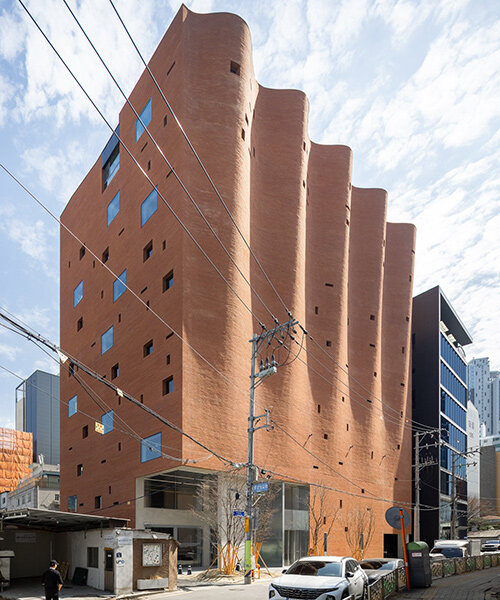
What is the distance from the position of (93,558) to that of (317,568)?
13589 mm

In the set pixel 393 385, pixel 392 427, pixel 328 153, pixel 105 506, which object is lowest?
pixel 105 506

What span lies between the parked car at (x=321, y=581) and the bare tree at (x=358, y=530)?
32.5 m

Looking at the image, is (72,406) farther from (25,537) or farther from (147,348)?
(25,537)

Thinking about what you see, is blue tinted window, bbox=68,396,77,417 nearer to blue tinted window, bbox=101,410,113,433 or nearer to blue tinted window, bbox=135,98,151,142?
blue tinted window, bbox=101,410,113,433

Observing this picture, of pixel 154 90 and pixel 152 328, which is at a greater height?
pixel 154 90

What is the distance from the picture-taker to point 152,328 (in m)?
40.9

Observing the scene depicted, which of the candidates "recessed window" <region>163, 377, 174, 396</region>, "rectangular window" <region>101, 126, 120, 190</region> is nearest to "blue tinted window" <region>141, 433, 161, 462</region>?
"recessed window" <region>163, 377, 174, 396</region>

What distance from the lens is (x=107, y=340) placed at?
49.4m

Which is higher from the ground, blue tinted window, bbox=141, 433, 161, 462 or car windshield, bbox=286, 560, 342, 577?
blue tinted window, bbox=141, 433, 161, 462

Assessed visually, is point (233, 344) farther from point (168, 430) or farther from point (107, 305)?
point (107, 305)

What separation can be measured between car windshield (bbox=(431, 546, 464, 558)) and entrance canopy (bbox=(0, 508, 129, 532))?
19983 mm

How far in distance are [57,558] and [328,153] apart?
135 feet

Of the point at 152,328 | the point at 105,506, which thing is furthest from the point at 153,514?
the point at 152,328

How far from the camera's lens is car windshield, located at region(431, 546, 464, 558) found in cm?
3516
